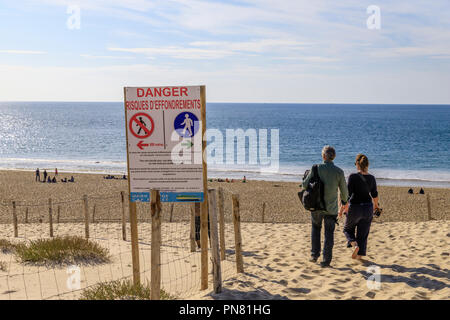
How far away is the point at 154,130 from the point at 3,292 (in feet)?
10.9

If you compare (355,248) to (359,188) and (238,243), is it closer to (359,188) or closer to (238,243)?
(359,188)

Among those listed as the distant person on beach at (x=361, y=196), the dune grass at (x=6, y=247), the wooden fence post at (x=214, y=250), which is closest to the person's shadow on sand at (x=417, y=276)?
the distant person on beach at (x=361, y=196)

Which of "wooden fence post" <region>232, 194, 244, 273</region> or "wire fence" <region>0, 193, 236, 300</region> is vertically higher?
"wooden fence post" <region>232, 194, 244, 273</region>

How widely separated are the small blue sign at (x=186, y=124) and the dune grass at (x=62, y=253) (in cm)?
373

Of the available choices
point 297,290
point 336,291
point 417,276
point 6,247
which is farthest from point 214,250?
point 6,247

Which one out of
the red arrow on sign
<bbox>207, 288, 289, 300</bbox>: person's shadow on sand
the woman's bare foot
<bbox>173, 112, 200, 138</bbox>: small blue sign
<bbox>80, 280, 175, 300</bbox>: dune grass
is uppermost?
<bbox>173, 112, 200, 138</bbox>: small blue sign

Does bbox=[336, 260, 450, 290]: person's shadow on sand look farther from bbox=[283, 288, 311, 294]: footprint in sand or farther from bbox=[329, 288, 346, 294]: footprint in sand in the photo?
Answer: bbox=[283, 288, 311, 294]: footprint in sand

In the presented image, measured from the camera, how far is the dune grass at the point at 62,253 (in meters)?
8.20

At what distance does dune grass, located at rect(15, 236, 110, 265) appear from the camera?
8.20 metres

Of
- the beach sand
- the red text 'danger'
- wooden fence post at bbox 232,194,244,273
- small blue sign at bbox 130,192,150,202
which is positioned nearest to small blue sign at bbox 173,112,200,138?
the red text 'danger'

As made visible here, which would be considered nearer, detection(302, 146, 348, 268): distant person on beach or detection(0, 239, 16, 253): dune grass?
detection(302, 146, 348, 268): distant person on beach

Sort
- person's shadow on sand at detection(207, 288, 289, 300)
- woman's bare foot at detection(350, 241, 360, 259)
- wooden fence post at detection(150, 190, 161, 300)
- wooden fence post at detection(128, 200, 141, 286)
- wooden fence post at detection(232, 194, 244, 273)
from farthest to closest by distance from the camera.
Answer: woman's bare foot at detection(350, 241, 360, 259)
wooden fence post at detection(232, 194, 244, 273)
wooden fence post at detection(128, 200, 141, 286)
person's shadow on sand at detection(207, 288, 289, 300)
wooden fence post at detection(150, 190, 161, 300)

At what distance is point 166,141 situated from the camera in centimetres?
594

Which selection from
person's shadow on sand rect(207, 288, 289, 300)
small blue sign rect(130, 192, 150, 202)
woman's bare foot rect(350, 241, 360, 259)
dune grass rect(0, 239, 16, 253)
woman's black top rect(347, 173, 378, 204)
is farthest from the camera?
dune grass rect(0, 239, 16, 253)
